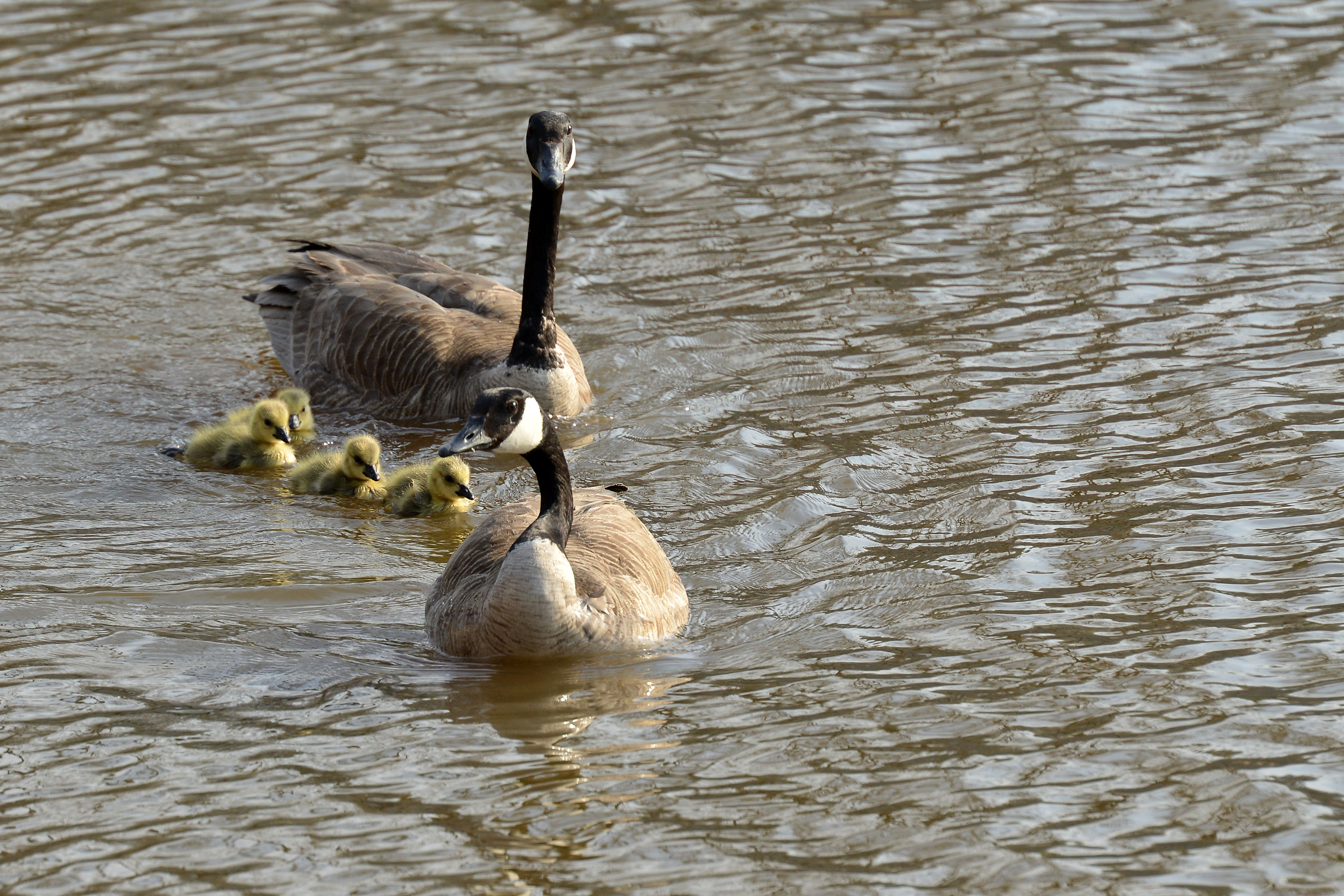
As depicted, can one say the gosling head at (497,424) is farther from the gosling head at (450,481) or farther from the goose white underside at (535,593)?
the gosling head at (450,481)

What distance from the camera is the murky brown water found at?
232 inches

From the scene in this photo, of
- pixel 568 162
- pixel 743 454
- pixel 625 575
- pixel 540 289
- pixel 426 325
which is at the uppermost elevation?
pixel 568 162

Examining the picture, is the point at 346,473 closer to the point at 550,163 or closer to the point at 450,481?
the point at 450,481

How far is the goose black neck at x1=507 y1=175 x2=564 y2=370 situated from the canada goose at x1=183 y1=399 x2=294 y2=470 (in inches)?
58.5

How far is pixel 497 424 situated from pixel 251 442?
3.23 meters

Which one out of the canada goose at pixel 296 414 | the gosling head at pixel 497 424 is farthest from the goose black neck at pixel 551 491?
the canada goose at pixel 296 414

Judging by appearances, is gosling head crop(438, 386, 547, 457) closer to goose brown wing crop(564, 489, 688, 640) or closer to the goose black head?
goose brown wing crop(564, 489, 688, 640)

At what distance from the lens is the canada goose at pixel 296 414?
33.2 ft

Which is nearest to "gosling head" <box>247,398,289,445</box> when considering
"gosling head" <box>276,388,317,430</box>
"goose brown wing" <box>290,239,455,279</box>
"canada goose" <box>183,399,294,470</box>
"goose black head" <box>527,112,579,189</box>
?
"canada goose" <box>183,399,294,470</box>

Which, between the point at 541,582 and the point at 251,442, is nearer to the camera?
the point at 541,582

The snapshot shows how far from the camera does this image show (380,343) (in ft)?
36.6

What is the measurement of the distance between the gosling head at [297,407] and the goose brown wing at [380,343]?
65cm

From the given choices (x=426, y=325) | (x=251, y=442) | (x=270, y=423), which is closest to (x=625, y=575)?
(x=270, y=423)

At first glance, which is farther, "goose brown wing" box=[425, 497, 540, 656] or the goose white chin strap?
the goose white chin strap
